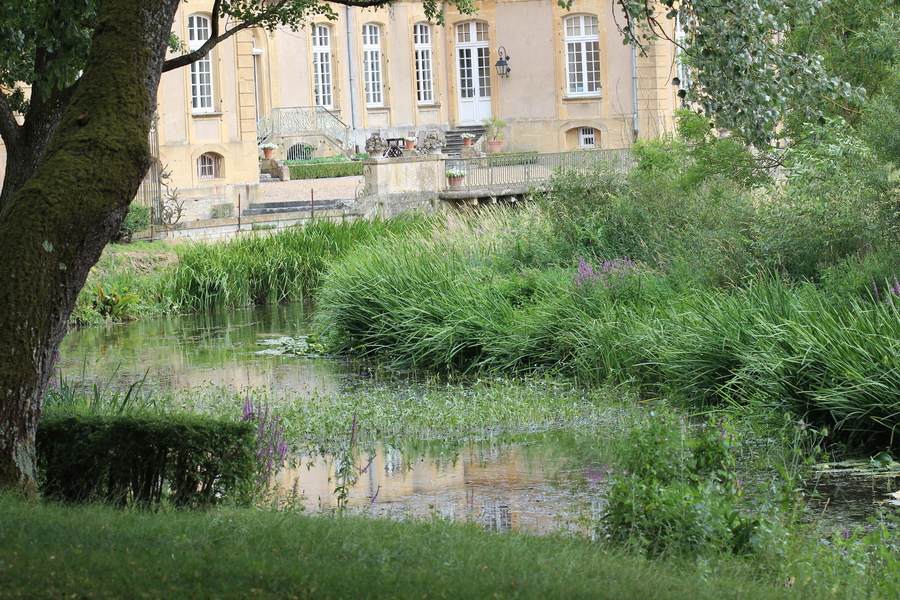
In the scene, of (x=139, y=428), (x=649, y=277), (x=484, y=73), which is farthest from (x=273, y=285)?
(x=484, y=73)

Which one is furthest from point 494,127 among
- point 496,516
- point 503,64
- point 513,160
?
point 496,516

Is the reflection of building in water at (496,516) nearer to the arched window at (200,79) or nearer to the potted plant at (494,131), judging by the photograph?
the arched window at (200,79)

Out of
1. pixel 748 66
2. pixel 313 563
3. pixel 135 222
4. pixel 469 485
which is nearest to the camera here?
pixel 313 563

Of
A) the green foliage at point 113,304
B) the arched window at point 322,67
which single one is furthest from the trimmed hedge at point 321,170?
the green foliage at point 113,304

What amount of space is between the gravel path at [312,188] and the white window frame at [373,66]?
6695 mm

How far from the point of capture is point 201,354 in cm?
1513

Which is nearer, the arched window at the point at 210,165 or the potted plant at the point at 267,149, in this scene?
the arched window at the point at 210,165

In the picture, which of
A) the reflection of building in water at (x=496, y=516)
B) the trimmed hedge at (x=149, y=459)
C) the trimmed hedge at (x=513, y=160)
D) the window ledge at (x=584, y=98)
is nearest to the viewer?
the trimmed hedge at (x=149, y=459)

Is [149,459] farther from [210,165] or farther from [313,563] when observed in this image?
[210,165]

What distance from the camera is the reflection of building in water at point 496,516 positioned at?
651 centimetres

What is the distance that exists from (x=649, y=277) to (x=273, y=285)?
30.2 feet

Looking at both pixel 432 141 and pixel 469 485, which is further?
pixel 432 141

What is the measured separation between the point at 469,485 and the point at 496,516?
874 millimetres

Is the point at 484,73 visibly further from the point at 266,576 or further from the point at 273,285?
the point at 266,576
